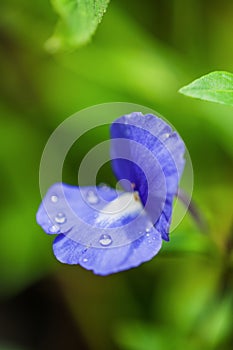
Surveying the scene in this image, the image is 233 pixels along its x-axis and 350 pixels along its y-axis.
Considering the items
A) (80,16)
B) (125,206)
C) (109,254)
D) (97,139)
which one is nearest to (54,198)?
(125,206)

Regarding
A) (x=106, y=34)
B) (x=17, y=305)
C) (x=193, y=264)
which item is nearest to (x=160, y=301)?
(x=193, y=264)

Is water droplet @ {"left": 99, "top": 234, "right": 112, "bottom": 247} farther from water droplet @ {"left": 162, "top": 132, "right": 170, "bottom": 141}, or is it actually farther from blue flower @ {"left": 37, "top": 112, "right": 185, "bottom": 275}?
water droplet @ {"left": 162, "top": 132, "right": 170, "bottom": 141}

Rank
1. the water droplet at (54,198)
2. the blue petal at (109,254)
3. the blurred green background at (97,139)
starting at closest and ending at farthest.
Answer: the blue petal at (109,254) → the water droplet at (54,198) → the blurred green background at (97,139)

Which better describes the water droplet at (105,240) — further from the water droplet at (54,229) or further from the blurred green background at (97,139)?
the blurred green background at (97,139)

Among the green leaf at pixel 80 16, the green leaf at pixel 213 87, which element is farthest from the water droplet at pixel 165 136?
the green leaf at pixel 80 16

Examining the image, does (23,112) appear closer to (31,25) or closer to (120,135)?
(31,25)

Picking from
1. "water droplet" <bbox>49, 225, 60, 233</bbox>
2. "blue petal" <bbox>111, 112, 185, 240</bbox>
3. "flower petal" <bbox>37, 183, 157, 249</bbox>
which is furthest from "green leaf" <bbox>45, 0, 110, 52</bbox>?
"water droplet" <bbox>49, 225, 60, 233</bbox>

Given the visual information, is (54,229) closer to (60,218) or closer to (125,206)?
(60,218)
